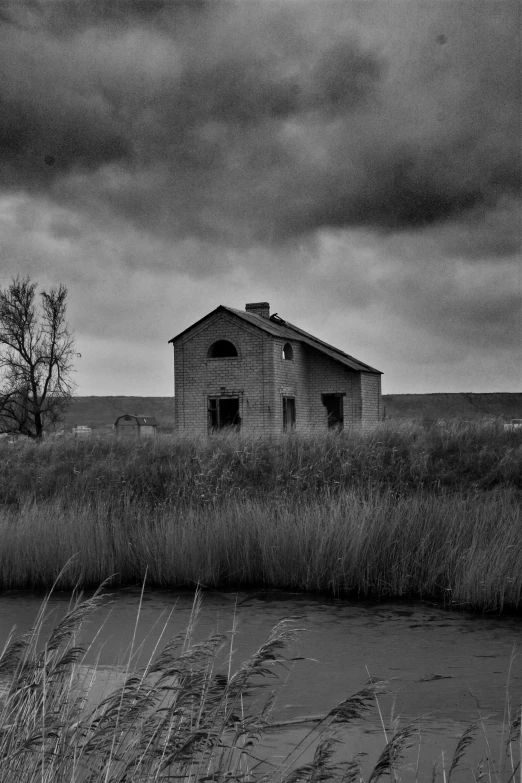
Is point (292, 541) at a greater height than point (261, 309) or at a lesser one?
lesser

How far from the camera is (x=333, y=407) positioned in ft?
100

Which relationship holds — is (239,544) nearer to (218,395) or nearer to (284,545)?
(284,545)

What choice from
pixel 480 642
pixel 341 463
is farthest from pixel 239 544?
pixel 341 463

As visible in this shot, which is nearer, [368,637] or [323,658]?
[323,658]

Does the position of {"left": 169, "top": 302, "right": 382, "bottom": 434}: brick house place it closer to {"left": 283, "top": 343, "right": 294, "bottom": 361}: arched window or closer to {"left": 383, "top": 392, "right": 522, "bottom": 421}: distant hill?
{"left": 283, "top": 343, "right": 294, "bottom": 361}: arched window

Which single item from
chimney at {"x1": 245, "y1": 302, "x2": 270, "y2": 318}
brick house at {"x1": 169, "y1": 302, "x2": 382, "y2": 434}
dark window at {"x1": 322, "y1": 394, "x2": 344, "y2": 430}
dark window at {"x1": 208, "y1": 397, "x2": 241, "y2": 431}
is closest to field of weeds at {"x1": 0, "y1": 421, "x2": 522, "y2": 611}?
brick house at {"x1": 169, "y1": 302, "x2": 382, "y2": 434}

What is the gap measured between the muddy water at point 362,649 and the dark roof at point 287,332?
17.8 metres

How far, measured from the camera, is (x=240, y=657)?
6684 millimetres

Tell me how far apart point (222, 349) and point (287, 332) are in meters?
2.60

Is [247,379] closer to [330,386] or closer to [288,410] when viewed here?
[288,410]

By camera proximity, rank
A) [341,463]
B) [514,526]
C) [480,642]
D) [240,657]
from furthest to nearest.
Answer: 1. [341,463]
2. [514,526]
3. [480,642]
4. [240,657]

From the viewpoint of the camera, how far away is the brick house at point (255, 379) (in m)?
26.5

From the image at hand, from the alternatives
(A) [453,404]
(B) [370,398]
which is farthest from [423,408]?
(B) [370,398]

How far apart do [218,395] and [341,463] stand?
12.8 m
